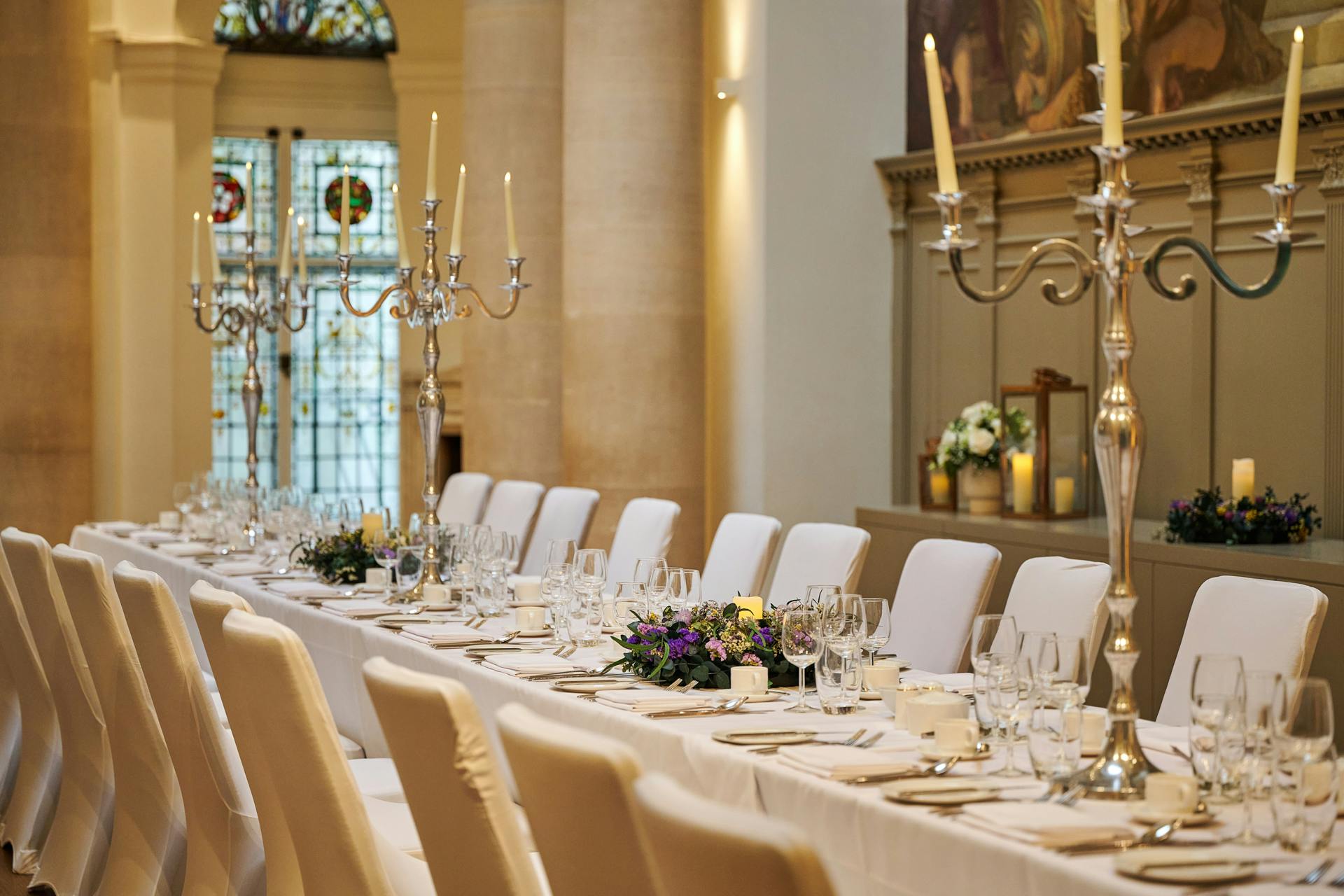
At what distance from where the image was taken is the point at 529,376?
9969mm

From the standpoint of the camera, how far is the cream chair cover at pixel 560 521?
7.30m

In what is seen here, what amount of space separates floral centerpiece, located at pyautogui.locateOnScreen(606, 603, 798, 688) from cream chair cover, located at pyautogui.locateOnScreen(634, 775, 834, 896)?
1.88 meters

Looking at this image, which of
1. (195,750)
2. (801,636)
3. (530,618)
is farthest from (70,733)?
(801,636)

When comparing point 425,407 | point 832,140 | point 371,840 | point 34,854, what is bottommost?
point 34,854

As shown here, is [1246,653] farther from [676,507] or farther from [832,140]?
[832,140]

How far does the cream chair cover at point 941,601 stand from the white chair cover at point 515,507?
2.98 metres

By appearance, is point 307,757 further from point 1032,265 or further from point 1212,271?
point 1212,271

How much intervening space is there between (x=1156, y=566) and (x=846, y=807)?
4.17 m

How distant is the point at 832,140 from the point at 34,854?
5.96 meters

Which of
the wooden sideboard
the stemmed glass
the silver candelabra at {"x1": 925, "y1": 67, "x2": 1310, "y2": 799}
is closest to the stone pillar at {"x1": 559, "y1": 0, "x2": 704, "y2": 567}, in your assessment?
the wooden sideboard

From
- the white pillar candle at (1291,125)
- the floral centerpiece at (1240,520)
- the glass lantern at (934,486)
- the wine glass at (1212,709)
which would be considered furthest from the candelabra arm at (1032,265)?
the glass lantern at (934,486)

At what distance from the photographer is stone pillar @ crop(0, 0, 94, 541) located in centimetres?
1126

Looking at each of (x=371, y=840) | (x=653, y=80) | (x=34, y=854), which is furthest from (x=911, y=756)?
(x=653, y=80)

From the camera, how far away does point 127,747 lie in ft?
13.8
